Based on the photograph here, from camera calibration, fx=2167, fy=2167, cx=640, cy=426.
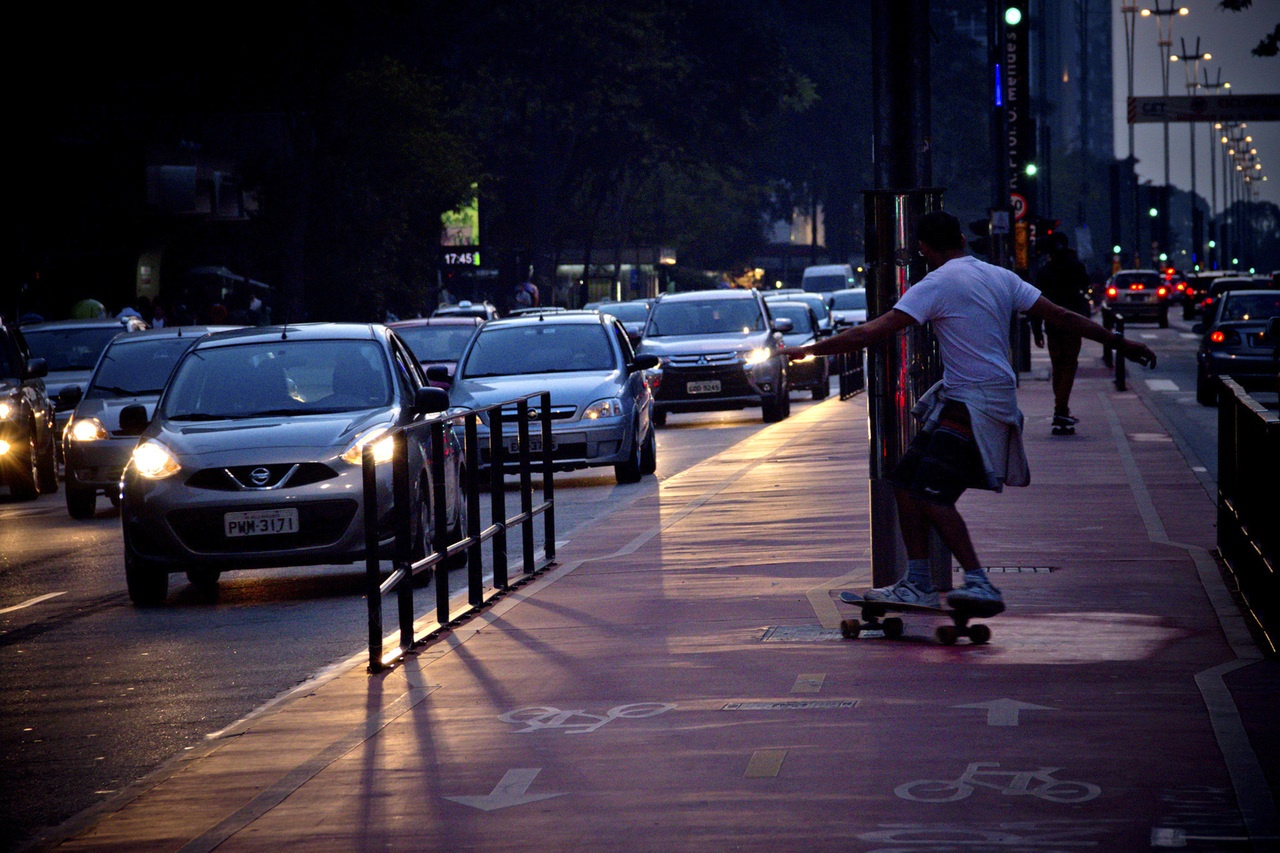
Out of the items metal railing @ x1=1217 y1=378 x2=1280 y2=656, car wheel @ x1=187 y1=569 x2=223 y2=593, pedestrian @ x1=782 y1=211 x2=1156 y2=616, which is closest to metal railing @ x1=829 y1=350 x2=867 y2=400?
car wheel @ x1=187 y1=569 x2=223 y2=593

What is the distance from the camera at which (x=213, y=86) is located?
157 ft

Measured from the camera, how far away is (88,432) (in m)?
19.4

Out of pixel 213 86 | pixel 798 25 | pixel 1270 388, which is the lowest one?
pixel 1270 388

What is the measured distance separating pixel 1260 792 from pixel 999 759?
2.90 feet

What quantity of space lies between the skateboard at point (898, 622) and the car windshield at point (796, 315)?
27.6 meters

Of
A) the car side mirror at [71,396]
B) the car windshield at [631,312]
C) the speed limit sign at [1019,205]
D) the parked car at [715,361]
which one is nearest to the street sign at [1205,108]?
the speed limit sign at [1019,205]

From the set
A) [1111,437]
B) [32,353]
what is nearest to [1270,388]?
[1111,437]

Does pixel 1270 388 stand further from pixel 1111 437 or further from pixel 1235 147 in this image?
Answer: pixel 1235 147

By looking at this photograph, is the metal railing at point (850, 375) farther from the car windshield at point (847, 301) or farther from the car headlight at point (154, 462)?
the car headlight at point (154, 462)

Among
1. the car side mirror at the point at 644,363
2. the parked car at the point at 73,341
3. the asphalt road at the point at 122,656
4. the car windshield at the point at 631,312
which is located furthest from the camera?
the car windshield at the point at 631,312

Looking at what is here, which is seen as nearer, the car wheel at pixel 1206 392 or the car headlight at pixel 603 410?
the car headlight at pixel 603 410

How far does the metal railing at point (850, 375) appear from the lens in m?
35.5

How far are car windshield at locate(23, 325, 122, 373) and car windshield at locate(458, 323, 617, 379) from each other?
6.26 metres

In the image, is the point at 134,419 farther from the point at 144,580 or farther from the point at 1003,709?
the point at 1003,709
